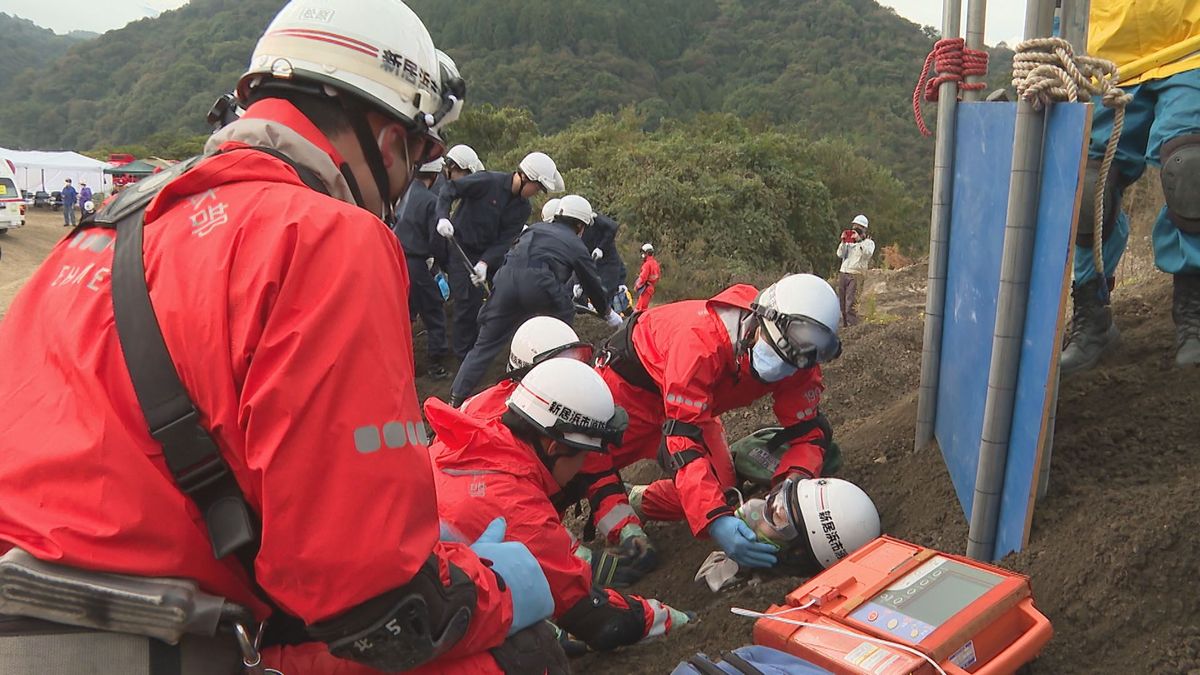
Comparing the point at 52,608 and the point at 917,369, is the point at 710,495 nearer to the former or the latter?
the point at 52,608

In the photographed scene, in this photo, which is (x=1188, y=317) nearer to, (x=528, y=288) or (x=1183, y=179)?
(x=1183, y=179)

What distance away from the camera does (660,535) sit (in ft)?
16.9

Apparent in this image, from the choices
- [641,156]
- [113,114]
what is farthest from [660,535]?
[113,114]

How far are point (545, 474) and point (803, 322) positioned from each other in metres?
1.37

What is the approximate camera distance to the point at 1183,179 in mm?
3211

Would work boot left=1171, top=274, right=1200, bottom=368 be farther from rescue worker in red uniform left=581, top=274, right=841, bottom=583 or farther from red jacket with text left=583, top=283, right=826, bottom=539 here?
red jacket with text left=583, top=283, right=826, bottom=539

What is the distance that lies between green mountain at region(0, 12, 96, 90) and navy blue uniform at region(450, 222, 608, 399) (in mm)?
110975

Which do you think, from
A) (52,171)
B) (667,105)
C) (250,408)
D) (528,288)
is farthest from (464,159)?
(667,105)

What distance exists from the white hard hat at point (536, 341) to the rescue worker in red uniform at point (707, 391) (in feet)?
1.31

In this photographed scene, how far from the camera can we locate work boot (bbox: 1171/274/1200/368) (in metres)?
3.50

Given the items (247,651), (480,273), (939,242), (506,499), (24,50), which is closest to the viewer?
(247,651)

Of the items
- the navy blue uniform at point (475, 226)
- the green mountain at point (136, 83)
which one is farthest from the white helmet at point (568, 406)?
the green mountain at point (136, 83)

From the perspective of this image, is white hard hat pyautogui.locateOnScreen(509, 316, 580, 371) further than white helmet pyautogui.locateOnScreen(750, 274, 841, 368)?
Yes

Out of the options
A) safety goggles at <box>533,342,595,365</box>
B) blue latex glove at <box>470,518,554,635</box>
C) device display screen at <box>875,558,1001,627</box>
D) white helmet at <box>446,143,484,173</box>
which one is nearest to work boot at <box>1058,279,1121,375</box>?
device display screen at <box>875,558,1001,627</box>
